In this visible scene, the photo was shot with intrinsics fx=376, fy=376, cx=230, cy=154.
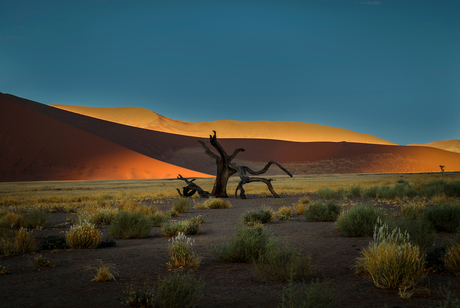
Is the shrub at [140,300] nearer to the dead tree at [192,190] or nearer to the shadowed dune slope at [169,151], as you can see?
the dead tree at [192,190]

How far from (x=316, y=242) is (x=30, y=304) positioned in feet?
20.5

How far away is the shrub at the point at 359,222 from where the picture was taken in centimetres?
966

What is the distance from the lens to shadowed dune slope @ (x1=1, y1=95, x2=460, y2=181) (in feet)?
208

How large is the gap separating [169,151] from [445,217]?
8809 centimetres

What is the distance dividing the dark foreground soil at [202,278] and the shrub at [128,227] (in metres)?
0.85

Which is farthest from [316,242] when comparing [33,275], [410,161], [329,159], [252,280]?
[410,161]

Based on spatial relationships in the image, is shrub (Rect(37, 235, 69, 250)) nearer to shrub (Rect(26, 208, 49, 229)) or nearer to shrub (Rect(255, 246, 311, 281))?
shrub (Rect(26, 208, 49, 229))

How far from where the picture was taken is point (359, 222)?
973cm

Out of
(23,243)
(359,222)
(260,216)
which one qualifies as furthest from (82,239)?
(359,222)

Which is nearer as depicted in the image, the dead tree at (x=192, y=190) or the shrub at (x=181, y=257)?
the shrub at (x=181, y=257)

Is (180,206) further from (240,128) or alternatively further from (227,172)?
(240,128)

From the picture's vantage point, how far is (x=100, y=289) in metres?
5.59

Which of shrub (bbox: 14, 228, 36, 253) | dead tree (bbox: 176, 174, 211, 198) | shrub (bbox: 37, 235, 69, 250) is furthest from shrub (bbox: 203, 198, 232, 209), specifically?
shrub (bbox: 14, 228, 36, 253)

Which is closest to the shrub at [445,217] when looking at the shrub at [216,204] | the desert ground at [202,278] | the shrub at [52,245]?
the desert ground at [202,278]
